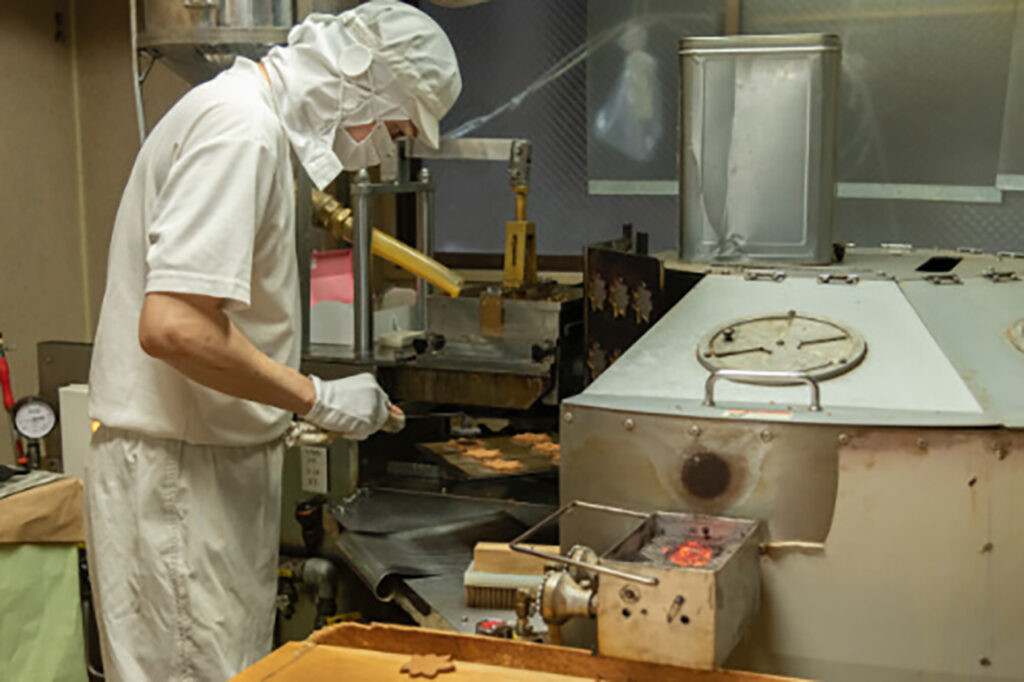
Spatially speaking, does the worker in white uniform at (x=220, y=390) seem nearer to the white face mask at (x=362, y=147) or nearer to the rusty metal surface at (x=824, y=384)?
the white face mask at (x=362, y=147)

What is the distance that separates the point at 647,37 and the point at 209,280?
7.98ft

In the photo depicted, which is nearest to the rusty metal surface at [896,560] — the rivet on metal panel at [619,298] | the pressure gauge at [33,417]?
the rivet on metal panel at [619,298]

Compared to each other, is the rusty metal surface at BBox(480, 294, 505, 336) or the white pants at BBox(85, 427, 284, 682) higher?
the rusty metal surface at BBox(480, 294, 505, 336)

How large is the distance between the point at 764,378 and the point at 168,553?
3.17 feet

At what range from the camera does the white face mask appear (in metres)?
1.88

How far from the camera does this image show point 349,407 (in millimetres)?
1902

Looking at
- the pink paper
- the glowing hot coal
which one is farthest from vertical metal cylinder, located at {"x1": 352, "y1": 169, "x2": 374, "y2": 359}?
the glowing hot coal

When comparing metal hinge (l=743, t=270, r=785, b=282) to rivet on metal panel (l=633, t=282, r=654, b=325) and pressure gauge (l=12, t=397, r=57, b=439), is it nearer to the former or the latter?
rivet on metal panel (l=633, t=282, r=654, b=325)

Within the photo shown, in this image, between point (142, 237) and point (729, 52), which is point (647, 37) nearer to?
point (729, 52)

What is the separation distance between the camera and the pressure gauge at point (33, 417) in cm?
297

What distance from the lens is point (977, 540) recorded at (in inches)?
57.3

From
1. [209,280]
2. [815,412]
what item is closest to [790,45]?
[815,412]

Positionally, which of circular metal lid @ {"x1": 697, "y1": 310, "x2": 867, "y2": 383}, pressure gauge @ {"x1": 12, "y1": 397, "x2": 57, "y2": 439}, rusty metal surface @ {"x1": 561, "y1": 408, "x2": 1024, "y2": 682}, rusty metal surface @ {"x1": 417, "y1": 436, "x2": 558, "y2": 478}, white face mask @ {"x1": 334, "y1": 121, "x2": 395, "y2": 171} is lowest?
Result: rusty metal surface @ {"x1": 417, "y1": 436, "x2": 558, "y2": 478}

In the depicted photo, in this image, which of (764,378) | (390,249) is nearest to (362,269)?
(390,249)
